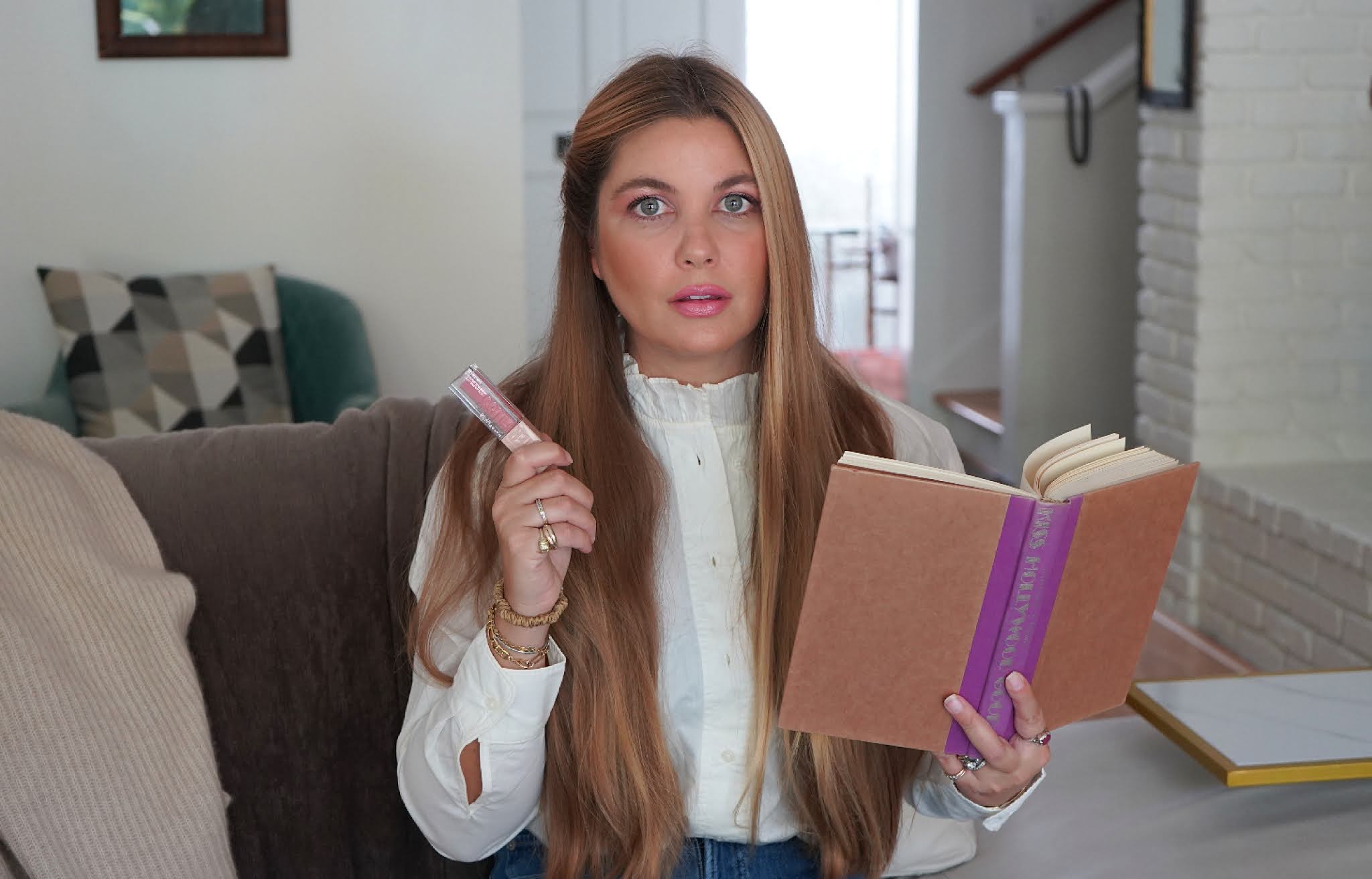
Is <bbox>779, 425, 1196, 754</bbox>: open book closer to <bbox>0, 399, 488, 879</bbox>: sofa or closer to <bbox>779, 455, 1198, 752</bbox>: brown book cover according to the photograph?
<bbox>779, 455, 1198, 752</bbox>: brown book cover

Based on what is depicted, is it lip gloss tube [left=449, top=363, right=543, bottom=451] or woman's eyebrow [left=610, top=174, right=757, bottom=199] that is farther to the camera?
woman's eyebrow [left=610, top=174, right=757, bottom=199]

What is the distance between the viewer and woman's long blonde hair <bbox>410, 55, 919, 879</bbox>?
133 centimetres

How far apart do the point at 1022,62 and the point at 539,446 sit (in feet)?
14.0

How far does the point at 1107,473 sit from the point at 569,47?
13.4 feet

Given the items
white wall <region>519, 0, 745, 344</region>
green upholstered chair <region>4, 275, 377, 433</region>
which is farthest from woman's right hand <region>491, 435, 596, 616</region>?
white wall <region>519, 0, 745, 344</region>

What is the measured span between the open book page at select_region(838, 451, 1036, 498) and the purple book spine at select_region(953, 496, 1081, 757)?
0.03 m

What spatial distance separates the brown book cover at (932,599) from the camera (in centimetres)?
103

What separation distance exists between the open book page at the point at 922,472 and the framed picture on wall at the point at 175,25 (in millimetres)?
2678

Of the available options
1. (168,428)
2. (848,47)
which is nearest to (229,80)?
(168,428)

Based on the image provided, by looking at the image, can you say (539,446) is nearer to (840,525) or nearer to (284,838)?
(840,525)

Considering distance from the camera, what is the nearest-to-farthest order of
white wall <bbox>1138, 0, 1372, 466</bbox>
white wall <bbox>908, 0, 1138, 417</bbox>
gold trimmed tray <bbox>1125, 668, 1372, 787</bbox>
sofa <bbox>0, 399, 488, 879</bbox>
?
gold trimmed tray <bbox>1125, 668, 1372, 787</bbox>
sofa <bbox>0, 399, 488, 879</bbox>
white wall <bbox>1138, 0, 1372, 466</bbox>
white wall <bbox>908, 0, 1138, 417</bbox>

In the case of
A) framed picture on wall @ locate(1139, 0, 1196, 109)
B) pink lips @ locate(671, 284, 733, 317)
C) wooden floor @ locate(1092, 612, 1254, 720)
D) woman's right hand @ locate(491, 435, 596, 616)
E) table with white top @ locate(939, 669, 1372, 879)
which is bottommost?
wooden floor @ locate(1092, 612, 1254, 720)

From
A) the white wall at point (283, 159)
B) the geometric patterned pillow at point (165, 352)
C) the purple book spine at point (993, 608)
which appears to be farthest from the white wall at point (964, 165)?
the purple book spine at point (993, 608)

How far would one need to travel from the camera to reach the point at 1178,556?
11.2 feet
